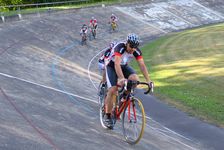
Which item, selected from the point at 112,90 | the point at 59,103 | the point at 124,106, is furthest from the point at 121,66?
the point at 59,103

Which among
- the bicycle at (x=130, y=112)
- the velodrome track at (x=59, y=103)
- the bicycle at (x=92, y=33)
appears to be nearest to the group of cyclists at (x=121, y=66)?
the bicycle at (x=130, y=112)

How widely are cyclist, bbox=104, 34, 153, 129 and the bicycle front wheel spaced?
43 cm

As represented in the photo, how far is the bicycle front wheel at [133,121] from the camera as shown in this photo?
25.9 feet

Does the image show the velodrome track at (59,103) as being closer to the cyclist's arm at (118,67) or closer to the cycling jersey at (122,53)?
the cyclist's arm at (118,67)

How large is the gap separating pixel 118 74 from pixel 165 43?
23406mm

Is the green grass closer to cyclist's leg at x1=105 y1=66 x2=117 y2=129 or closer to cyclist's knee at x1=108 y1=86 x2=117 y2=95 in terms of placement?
cyclist's leg at x1=105 y1=66 x2=117 y2=129

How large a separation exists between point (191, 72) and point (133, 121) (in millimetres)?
11616

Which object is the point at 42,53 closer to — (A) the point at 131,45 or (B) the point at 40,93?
(B) the point at 40,93

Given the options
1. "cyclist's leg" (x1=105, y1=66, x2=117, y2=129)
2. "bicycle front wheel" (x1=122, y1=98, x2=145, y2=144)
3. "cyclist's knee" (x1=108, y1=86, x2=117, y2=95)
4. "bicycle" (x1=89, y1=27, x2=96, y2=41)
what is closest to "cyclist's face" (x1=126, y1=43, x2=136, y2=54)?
"cyclist's leg" (x1=105, y1=66, x2=117, y2=129)

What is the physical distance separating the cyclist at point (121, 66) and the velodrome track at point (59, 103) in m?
1.03

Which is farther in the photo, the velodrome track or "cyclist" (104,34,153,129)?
the velodrome track

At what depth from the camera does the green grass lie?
13219 millimetres

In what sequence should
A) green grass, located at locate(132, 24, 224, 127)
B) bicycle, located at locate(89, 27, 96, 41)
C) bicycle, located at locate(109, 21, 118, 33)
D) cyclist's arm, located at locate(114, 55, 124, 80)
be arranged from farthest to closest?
bicycle, located at locate(109, 21, 118, 33) < bicycle, located at locate(89, 27, 96, 41) < green grass, located at locate(132, 24, 224, 127) < cyclist's arm, located at locate(114, 55, 124, 80)

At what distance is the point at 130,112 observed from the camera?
812cm
